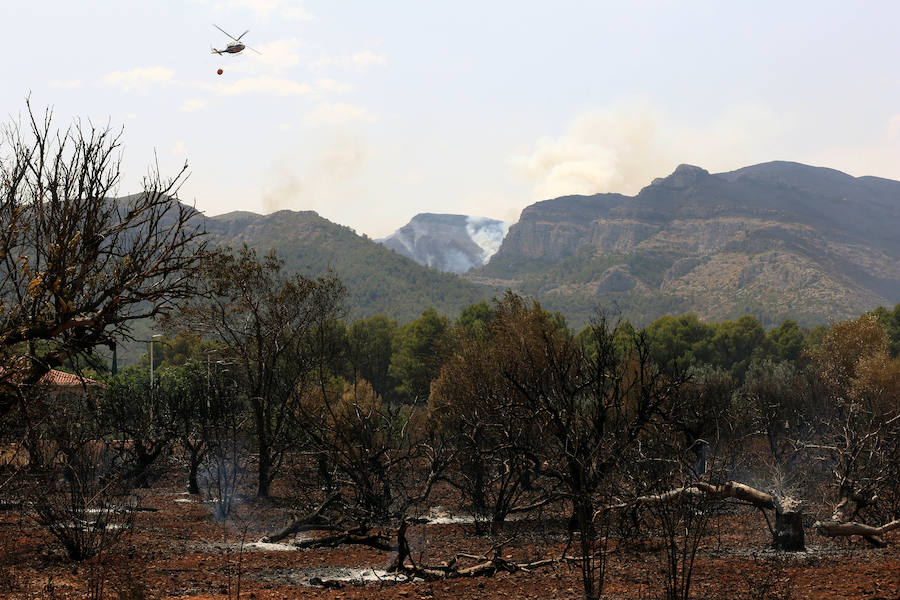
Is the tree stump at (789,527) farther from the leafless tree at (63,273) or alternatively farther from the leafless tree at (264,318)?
the leafless tree at (264,318)

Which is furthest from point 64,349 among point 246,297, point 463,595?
point 246,297

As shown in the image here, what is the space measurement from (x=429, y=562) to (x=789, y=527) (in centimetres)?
666

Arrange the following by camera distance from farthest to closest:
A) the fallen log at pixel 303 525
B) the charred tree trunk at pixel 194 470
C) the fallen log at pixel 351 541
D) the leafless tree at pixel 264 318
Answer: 1. the charred tree trunk at pixel 194 470
2. the leafless tree at pixel 264 318
3. the fallen log at pixel 303 525
4. the fallen log at pixel 351 541

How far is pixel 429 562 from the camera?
47.3 feet

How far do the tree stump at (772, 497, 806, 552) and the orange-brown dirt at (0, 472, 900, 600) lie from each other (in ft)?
0.94

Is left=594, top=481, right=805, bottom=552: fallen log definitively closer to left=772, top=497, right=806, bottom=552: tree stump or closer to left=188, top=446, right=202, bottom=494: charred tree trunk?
left=772, top=497, right=806, bottom=552: tree stump

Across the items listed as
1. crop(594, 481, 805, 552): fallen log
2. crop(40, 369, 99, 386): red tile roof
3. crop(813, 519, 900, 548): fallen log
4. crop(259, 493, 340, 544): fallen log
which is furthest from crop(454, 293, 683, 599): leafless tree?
crop(40, 369, 99, 386): red tile roof

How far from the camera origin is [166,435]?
26.9m

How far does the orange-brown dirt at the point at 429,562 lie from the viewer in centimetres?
1020

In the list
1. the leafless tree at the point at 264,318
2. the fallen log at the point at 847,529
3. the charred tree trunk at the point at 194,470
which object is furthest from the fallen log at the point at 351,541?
the charred tree trunk at the point at 194,470

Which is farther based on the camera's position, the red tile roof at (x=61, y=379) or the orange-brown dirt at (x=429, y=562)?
the orange-brown dirt at (x=429, y=562)

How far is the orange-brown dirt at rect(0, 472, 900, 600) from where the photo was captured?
33.4ft

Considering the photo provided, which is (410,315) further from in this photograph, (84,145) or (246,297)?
(84,145)

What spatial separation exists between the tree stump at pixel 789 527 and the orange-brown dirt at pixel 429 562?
0.94 ft
